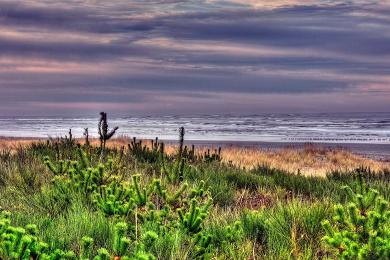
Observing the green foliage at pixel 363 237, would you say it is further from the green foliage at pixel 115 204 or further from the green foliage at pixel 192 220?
the green foliage at pixel 115 204

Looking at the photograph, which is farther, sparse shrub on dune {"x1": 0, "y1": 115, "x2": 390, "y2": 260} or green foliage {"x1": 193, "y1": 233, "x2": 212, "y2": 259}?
green foliage {"x1": 193, "y1": 233, "x2": 212, "y2": 259}

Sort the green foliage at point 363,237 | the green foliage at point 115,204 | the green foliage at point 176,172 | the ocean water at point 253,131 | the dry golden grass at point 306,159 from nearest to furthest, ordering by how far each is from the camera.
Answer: the green foliage at point 363,237 → the green foliage at point 115,204 → the green foliage at point 176,172 → the dry golden grass at point 306,159 → the ocean water at point 253,131

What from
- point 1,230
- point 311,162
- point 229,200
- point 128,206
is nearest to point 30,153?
point 229,200

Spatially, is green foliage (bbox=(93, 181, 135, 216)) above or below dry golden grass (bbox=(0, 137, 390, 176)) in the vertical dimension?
above

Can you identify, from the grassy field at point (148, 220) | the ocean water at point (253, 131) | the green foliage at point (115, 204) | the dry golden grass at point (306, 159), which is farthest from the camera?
the ocean water at point (253, 131)

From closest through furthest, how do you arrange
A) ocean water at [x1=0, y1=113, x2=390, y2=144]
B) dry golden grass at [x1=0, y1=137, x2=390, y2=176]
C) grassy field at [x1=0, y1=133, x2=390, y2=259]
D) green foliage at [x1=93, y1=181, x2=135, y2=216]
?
1. grassy field at [x1=0, y1=133, x2=390, y2=259]
2. green foliage at [x1=93, y1=181, x2=135, y2=216]
3. dry golden grass at [x1=0, y1=137, x2=390, y2=176]
4. ocean water at [x1=0, y1=113, x2=390, y2=144]

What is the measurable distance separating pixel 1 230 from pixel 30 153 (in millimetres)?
8983

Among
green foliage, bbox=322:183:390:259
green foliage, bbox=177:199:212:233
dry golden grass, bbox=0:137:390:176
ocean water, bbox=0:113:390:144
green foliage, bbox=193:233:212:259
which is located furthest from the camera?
ocean water, bbox=0:113:390:144

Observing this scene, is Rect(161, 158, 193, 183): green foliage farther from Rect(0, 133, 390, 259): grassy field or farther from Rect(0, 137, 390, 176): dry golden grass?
Rect(0, 137, 390, 176): dry golden grass

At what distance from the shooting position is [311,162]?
21156mm

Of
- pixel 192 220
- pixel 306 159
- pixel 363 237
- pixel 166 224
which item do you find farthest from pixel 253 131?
pixel 363 237

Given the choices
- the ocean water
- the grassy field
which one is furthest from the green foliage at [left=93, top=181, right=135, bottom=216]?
the ocean water

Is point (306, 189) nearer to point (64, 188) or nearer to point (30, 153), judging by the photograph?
point (64, 188)

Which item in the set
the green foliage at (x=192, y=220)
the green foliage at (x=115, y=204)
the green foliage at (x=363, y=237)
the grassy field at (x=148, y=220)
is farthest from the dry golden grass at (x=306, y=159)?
the green foliage at (x=363, y=237)
